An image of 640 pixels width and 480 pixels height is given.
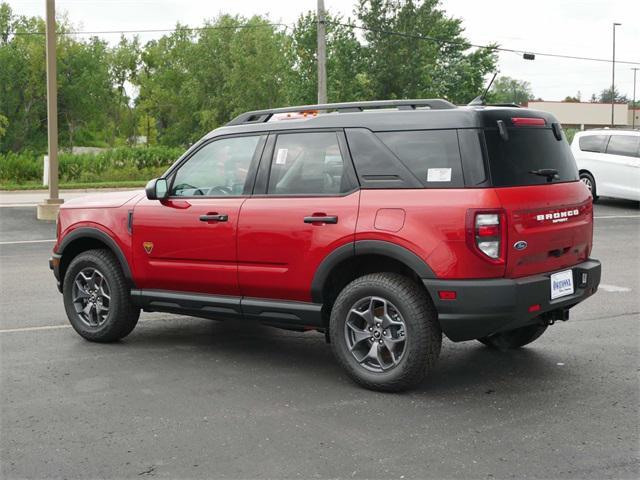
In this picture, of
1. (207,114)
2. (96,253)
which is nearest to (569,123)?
(207,114)

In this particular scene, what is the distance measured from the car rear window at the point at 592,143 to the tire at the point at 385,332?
15465mm

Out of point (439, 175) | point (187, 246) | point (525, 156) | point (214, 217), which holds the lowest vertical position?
point (187, 246)

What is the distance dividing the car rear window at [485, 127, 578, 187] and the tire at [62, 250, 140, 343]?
321cm

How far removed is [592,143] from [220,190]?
15.3 m

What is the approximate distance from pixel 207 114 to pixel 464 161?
61.2 metres

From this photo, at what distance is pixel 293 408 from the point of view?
4.97m

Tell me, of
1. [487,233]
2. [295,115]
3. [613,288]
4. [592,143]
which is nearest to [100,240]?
[295,115]

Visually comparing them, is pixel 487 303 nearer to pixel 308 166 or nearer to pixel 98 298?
pixel 308 166

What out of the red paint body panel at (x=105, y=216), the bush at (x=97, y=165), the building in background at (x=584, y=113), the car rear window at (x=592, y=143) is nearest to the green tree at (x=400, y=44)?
the bush at (x=97, y=165)

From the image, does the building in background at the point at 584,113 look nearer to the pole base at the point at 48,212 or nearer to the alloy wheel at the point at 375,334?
the pole base at the point at 48,212

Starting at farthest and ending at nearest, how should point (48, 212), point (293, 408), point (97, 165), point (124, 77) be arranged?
1. point (124, 77)
2. point (97, 165)
3. point (48, 212)
4. point (293, 408)

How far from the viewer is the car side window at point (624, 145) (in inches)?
731

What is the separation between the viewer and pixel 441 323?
16.4 ft

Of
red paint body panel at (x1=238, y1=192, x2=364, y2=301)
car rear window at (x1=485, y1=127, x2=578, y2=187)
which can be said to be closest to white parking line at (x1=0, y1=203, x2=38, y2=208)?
red paint body panel at (x1=238, y1=192, x2=364, y2=301)
